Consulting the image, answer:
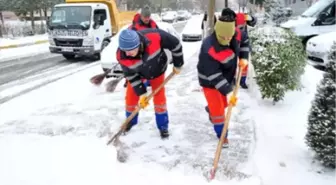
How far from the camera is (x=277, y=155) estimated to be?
414 cm

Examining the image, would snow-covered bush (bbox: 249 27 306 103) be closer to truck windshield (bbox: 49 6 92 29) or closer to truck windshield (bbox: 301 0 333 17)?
truck windshield (bbox: 301 0 333 17)

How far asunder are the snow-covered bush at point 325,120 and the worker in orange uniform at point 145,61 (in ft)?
5.37

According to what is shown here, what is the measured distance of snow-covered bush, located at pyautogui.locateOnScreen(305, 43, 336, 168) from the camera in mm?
3584

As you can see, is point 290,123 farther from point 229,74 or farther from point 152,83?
point 152,83

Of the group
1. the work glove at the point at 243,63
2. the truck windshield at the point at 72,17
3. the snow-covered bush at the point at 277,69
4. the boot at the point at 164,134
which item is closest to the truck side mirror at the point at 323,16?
the snow-covered bush at the point at 277,69

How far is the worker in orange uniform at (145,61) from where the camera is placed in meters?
3.81

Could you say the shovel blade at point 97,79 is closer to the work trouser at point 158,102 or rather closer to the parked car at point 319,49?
the work trouser at point 158,102

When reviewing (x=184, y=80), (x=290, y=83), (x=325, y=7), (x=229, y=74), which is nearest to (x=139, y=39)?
(x=229, y=74)

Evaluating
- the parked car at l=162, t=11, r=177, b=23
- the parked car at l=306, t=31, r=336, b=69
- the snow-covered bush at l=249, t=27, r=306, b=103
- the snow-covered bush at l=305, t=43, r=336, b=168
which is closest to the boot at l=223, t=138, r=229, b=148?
the snow-covered bush at l=305, t=43, r=336, b=168

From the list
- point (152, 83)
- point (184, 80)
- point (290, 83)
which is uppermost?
point (152, 83)

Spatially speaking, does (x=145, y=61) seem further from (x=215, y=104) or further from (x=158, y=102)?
(x=215, y=104)

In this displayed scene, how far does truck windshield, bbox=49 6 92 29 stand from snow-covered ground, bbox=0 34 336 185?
619 centimetres

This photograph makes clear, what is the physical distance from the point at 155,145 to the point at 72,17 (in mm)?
9336

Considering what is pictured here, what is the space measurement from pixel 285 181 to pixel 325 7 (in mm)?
9233
